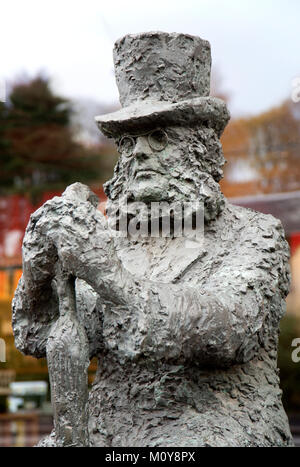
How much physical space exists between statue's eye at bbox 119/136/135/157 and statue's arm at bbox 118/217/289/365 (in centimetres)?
70

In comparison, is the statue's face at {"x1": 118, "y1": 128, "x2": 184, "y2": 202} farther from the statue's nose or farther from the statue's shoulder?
the statue's shoulder

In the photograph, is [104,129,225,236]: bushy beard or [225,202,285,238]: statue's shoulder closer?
[104,129,225,236]: bushy beard

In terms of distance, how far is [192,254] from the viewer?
4.41 m

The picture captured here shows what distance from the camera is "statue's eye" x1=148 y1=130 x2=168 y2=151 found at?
440 cm

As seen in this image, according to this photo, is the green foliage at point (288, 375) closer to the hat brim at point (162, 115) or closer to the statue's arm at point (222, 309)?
the statue's arm at point (222, 309)

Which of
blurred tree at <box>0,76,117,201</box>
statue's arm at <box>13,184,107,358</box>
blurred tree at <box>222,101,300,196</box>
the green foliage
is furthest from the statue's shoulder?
blurred tree at <box>0,76,117,201</box>

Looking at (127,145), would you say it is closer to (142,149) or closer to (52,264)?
(142,149)

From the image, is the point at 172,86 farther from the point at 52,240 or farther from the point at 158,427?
the point at 158,427

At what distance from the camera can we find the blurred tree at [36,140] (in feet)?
45.0

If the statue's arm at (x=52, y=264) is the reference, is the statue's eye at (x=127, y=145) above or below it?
above

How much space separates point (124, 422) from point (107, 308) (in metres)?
0.60

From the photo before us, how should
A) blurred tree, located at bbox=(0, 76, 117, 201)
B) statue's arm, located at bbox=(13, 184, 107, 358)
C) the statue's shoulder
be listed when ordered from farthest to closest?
blurred tree, located at bbox=(0, 76, 117, 201)
the statue's shoulder
statue's arm, located at bbox=(13, 184, 107, 358)

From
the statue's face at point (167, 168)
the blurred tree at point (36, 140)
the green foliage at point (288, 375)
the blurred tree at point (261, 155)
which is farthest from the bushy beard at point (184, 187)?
the blurred tree at point (36, 140)
